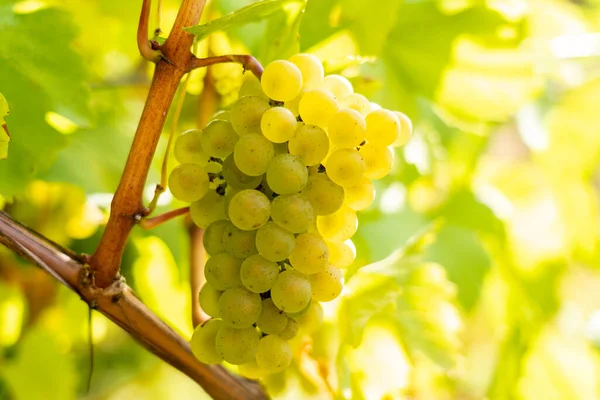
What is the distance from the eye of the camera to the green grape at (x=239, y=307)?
42cm

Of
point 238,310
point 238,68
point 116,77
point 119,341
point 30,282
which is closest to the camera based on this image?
point 238,310

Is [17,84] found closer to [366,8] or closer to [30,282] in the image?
[366,8]

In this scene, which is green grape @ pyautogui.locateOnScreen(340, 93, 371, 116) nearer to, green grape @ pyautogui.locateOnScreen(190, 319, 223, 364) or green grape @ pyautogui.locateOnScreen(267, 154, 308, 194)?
green grape @ pyautogui.locateOnScreen(267, 154, 308, 194)

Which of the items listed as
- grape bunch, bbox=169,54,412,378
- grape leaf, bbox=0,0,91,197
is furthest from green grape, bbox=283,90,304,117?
grape leaf, bbox=0,0,91,197

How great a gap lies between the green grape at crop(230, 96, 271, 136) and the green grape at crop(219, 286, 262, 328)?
0.36ft

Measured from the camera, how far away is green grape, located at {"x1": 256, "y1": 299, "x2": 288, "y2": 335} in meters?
0.44

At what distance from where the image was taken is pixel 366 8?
2.05 ft

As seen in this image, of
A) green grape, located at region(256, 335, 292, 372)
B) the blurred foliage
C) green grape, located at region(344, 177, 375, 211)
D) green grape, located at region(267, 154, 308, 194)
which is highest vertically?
green grape, located at region(267, 154, 308, 194)

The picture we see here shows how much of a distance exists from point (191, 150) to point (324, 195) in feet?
0.35

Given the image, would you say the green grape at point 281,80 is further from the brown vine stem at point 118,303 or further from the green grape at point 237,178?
the brown vine stem at point 118,303

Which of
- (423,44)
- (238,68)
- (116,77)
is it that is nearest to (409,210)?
(423,44)

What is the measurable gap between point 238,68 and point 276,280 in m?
0.35

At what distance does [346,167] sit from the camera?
1.39 feet

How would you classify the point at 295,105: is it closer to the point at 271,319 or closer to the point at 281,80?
the point at 281,80
